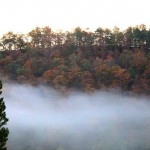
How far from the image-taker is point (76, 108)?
69.9m

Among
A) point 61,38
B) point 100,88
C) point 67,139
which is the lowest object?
point 67,139

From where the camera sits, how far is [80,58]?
241ft

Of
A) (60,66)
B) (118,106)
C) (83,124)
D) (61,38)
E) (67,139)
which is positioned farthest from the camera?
(61,38)

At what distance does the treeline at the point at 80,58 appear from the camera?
229ft

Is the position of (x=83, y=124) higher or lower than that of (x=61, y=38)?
lower

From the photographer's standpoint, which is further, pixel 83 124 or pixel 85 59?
pixel 85 59

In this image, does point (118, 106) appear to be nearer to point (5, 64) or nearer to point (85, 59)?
point (85, 59)

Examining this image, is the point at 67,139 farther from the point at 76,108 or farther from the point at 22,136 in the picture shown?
the point at 76,108

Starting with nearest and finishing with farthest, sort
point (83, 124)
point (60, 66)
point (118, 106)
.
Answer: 1. point (83, 124)
2. point (118, 106)
3. point (60, 66)

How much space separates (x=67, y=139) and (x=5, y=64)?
21878 millimetres

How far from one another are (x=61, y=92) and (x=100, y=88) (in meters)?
6.10

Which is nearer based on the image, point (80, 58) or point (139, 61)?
point (139, 61)

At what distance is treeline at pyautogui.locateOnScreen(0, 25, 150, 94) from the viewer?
229ft

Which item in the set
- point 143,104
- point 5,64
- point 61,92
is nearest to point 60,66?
point 61,92
